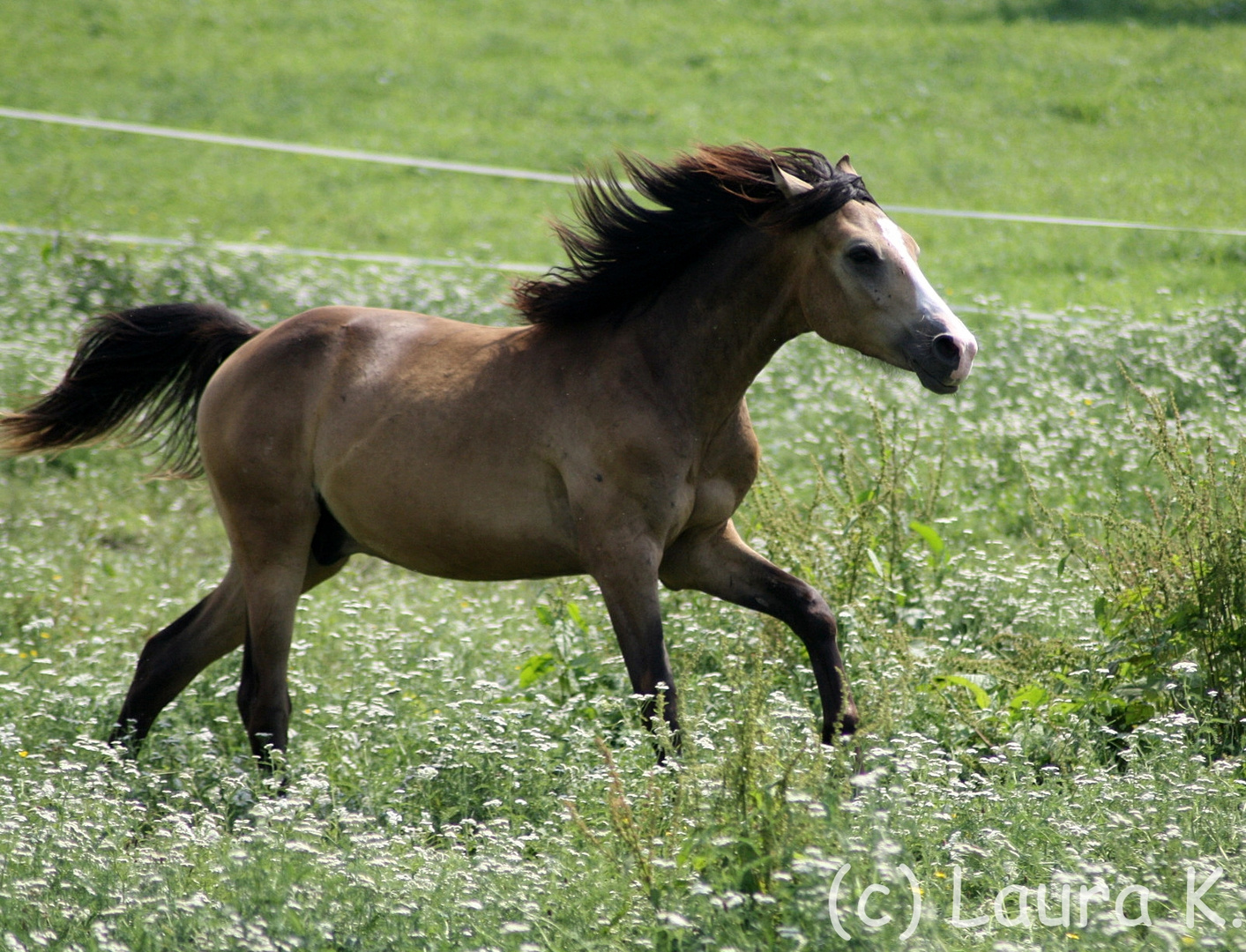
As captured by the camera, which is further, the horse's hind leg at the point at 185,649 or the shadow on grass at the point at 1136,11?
the shadow on grass at the point at 1136,11

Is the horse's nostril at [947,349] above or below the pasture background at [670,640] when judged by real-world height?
above

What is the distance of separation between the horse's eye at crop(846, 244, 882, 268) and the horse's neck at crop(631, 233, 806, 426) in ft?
0.93

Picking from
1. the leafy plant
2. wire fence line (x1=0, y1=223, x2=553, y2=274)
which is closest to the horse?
the leafy plant

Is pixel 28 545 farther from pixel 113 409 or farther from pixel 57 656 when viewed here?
pixel 113 409

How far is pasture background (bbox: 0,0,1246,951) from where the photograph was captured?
335 centimetres

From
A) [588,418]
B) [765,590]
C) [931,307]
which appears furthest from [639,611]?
[931,307]

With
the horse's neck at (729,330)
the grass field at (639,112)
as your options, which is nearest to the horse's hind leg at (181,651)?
the horse's neck at (729,330)

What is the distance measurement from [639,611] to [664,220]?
1339 millimetres

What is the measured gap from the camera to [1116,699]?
4711 millimetres

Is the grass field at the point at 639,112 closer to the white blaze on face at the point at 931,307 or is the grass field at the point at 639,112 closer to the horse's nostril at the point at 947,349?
the white blaze on face at the point at 931,307

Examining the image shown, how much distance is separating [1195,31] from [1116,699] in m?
19.8

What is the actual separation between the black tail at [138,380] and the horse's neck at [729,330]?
2.04 meters

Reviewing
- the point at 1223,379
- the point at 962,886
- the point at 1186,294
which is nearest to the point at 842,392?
the point at 1223,379

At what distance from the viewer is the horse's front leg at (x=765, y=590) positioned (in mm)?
4564
